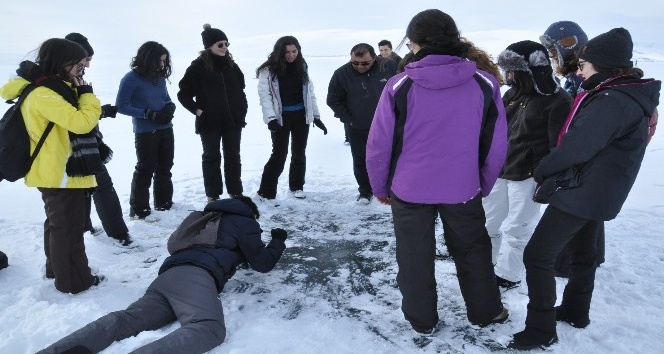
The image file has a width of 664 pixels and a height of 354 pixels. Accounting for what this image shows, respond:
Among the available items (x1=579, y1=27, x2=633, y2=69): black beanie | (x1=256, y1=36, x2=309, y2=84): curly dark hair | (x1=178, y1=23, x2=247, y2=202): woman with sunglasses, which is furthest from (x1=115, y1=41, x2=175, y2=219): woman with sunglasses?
(x1=579, y1=27, x2=633, y2=69): black beanie

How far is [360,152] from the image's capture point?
5.75 metres

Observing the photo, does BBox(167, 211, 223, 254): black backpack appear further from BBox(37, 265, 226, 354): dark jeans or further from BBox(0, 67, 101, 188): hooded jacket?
BBox(0, 67, 101, 188): hooded jacket

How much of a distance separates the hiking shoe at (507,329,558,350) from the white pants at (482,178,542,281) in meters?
0.75

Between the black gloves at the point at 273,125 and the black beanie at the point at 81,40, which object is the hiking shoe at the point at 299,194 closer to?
the black gloves at the point at 273,125

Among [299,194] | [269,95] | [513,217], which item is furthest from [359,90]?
[513,217]

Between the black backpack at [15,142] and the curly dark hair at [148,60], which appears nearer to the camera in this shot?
the black backpack at [15,142]

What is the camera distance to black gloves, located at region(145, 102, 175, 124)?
15.9 feet

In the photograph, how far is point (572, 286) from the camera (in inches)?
115

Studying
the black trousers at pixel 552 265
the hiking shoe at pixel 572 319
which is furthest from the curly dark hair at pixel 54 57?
the hiking shoe at pixel 572 319

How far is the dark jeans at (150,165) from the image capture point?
16.5ft

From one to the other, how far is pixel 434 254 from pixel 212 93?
3.48 m

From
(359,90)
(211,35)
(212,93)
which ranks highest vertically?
(211,35)

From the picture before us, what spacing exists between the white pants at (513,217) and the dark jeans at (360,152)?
2.33m

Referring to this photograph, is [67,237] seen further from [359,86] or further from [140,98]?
[359,86]
